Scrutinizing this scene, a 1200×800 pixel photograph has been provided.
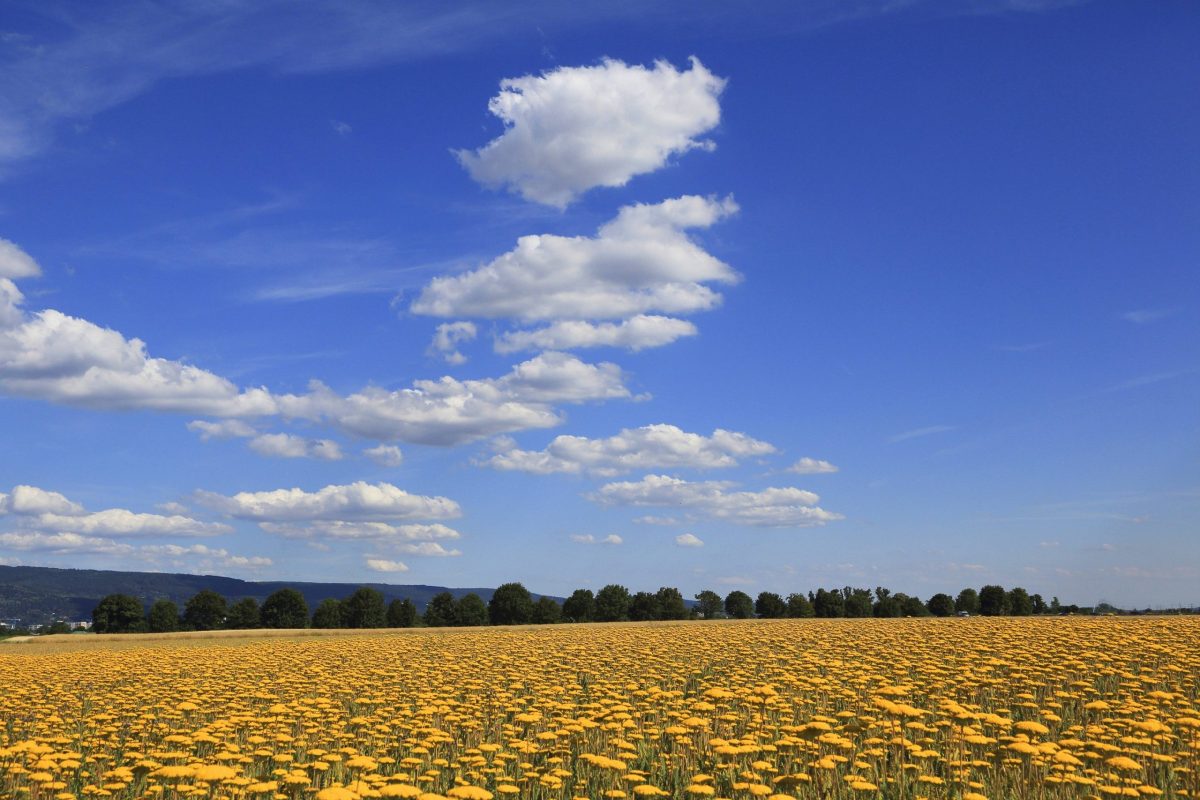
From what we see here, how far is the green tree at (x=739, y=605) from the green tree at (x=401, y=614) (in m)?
48.4

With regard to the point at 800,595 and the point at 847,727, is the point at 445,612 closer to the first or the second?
the point at 800,595

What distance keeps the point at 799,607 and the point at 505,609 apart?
4290 centimetres

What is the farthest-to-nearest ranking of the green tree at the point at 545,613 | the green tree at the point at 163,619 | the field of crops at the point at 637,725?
the green tree at the point at 545,613 → the green tree at the point at 163,619 → the field of crops at the point at 637,725

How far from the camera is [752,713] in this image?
890 inches

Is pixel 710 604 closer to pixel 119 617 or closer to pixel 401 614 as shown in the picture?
pixel 401 614

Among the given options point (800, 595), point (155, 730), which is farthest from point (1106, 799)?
point (800, 595)

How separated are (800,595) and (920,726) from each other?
116353 millimetres

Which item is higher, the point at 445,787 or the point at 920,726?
the point at 920,726

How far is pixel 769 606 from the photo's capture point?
13000 cm

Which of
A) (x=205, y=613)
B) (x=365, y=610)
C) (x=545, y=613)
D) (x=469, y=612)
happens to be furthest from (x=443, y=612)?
(x=205, y=613)

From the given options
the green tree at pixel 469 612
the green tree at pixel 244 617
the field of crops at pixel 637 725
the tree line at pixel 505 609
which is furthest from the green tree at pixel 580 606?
the field of crops at pixel 637 725

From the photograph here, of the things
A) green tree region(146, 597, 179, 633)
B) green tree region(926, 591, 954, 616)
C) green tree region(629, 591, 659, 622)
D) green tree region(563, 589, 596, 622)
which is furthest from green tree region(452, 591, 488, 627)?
green tree region(926, 591, 954, 616)

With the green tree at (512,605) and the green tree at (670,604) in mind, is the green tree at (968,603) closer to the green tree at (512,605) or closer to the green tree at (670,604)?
the green tree at (670,604)

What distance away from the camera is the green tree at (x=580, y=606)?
12712 cm
